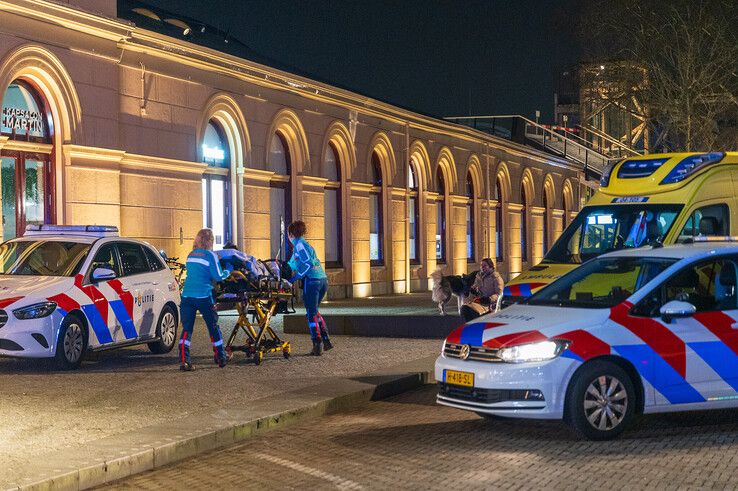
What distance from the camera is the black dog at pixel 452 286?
20.6 m

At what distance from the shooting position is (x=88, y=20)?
827 inches

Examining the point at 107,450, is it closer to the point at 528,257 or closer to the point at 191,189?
the point at 191,189

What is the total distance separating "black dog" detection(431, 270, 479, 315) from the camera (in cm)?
2061

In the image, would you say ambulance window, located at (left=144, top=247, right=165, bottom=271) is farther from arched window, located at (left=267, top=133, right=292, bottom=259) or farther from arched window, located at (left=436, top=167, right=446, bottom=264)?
arched window, located at (left=436, top=167, right=446, bottom=264)

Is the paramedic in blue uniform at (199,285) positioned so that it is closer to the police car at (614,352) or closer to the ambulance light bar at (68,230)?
the ambulance light bar at (68,230)

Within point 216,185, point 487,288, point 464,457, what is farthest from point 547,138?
point 464,457

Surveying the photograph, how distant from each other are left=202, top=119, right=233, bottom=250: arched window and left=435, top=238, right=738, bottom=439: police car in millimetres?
15609

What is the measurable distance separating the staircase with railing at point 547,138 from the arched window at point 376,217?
18361 mm

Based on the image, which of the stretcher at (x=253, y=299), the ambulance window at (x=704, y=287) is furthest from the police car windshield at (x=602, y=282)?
the stretcher at (x=253, y=299)

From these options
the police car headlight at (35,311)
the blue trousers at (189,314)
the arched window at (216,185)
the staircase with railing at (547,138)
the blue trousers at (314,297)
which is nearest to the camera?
the police car headlight at (35,311)

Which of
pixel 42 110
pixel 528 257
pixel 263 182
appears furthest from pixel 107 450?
pixel 528 257

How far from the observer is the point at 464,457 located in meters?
9.39

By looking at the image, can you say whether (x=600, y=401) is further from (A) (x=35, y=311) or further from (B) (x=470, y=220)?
(B) (x=470, y=220)

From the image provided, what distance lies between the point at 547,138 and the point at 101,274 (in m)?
44.5
